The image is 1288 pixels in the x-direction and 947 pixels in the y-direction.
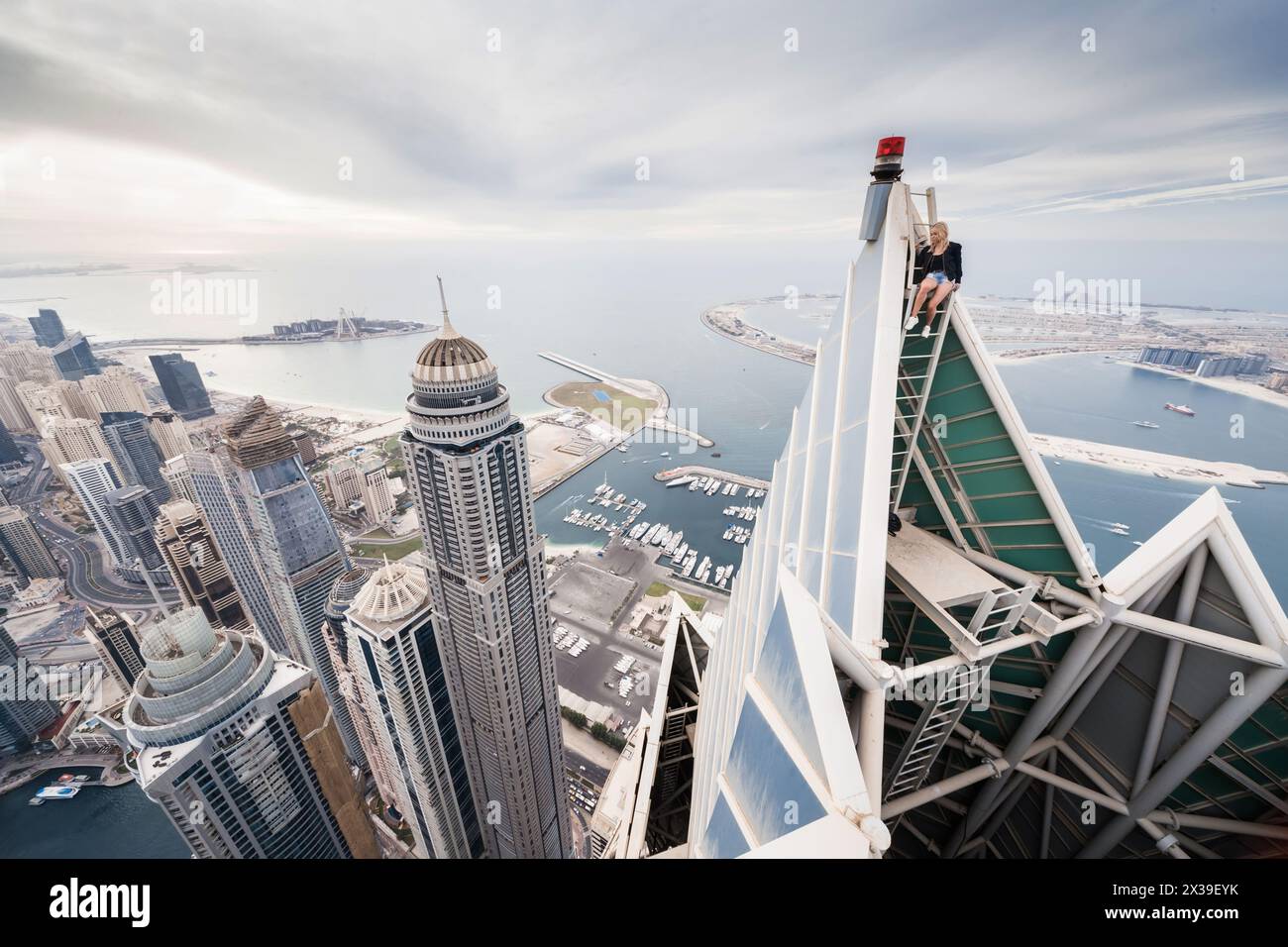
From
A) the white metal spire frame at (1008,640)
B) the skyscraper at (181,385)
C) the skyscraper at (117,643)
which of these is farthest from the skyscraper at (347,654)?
the skyscraper at (181,385)

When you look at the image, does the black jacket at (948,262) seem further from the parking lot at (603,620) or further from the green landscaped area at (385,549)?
the green landscaped area at (385,549)

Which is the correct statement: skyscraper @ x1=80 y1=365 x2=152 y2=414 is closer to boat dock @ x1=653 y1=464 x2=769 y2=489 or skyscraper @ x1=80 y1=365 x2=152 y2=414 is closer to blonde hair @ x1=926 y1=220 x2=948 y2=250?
boat dock @ x1=653 y1=464 x2=769 y2=489

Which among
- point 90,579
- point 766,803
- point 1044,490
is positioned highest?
point 1044,490

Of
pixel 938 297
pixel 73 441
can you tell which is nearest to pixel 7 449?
pixel 73 441
